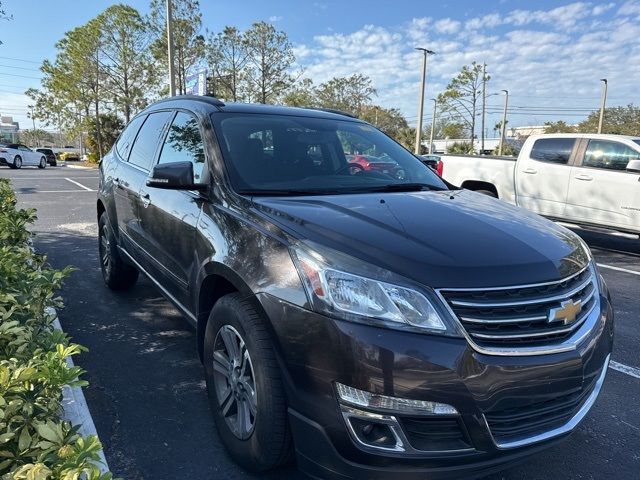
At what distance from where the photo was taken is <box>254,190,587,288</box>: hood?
1.97 meters

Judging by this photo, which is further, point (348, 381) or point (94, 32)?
point (94, 32)

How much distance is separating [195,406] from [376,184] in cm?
179

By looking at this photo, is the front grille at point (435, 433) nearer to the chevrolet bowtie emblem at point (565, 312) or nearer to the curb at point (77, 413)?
the chevrolet bowtie emblem at point (565, 312)

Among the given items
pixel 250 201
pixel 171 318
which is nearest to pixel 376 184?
pixel 250 201

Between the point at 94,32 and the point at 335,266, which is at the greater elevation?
the point at 94,32

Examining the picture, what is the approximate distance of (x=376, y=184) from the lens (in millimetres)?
3191

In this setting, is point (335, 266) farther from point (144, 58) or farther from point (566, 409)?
point (144, 58)

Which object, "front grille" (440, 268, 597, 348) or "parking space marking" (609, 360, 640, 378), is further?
"parking space marking" (609, 360, 640, 378)

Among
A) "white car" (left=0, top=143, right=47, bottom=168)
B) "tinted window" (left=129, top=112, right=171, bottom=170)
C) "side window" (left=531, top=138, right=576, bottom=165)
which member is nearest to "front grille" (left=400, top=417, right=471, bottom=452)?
"tinted window" (left=129, top=112, right=171, bottom=170)

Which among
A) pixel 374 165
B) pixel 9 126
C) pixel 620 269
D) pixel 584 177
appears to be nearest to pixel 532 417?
pixel 374 165

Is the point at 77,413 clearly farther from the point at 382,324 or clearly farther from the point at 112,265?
the point at 112,265

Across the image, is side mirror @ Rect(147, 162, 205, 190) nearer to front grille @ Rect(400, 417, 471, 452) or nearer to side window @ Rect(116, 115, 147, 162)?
front grille @ Rect(400, 417, 471, 452)

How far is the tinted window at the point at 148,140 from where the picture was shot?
13.0 ft

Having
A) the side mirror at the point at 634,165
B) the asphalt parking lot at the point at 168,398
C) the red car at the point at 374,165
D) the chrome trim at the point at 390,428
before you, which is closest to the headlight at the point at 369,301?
the chrome trim at the point at 390,428
